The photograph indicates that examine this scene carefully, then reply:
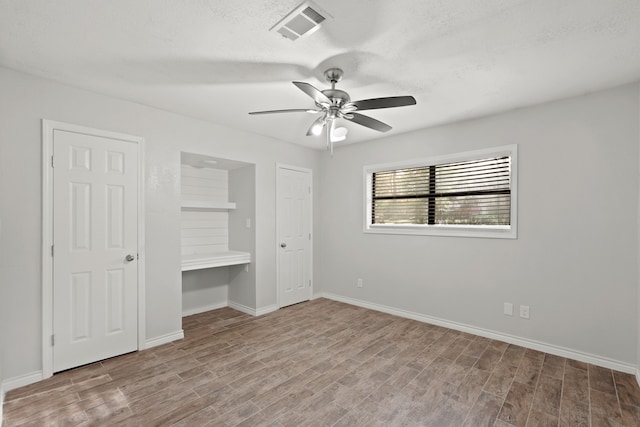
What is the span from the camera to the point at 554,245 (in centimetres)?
301

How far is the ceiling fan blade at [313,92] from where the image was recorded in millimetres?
2059

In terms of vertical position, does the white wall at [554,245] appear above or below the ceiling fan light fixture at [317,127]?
below

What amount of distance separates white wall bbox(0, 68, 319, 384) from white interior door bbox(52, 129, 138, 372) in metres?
0.13

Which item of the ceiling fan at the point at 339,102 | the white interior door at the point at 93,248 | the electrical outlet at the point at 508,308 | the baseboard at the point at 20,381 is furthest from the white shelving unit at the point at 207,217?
the electrical outlet at the point at 508,308

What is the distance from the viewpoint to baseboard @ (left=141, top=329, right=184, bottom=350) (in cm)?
316

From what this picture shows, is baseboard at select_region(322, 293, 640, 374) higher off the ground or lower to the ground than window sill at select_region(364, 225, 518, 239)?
lower

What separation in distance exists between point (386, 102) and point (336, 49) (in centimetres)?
51

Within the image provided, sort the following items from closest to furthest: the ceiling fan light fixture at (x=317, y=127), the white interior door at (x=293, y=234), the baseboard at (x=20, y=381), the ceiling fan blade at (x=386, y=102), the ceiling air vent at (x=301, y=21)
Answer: the ceiling air vent at (x=301, y=21), the ceiling fan blade at (x=386, y=102), the baseboard at (x=20, y=381), the ceiling fan light fixture at (x=317, y=127), the white interior door at (x=293, y=234)

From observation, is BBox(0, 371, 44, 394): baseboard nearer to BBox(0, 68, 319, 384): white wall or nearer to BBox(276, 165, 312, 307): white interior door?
BBox(0, 68, 319, 384): white wall

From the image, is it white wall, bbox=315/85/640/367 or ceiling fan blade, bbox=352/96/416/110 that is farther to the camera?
white wall, bbox=315/85/640/367

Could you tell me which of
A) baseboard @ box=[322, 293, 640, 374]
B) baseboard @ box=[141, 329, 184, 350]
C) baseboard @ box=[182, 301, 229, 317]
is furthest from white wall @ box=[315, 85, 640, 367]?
baseboard @ box=[141, 329, 184, 350]

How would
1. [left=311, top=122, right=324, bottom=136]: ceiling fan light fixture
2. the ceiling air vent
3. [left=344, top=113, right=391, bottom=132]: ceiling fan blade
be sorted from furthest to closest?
[left=311, top=122, right=324, bottom=136]: ceiling fan light fixture < [left=344, top=113, right=391, bottom=132]: ceiling fan blade < the ceiling air vent

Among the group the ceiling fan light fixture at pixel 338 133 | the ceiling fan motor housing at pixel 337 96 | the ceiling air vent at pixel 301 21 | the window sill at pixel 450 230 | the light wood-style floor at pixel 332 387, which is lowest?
the light wood-style floor at pixel 332 387

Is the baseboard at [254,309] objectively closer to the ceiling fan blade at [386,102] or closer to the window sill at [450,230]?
the window sill at [450,230]
